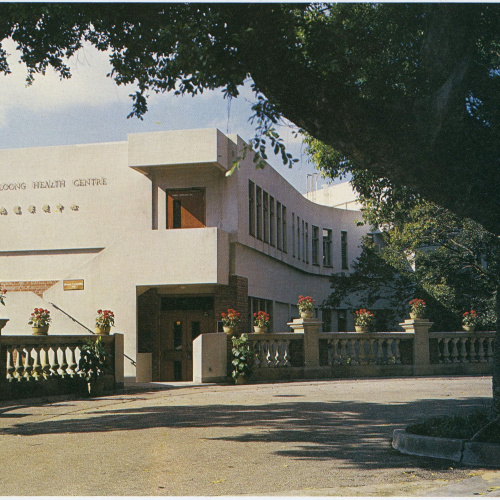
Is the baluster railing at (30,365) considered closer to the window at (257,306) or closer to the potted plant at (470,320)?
the window at (257,306)

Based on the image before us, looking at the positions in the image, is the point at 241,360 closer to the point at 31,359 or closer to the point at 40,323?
the point at 40,323

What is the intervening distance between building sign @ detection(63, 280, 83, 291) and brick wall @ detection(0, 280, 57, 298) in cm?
145

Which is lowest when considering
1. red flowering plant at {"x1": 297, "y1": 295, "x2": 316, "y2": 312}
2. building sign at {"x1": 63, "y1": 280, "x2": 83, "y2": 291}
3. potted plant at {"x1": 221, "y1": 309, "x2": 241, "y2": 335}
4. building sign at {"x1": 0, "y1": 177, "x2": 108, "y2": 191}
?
potted plant at {"x1": 221, "y1": 309, "x2": 241, "y2": 335}

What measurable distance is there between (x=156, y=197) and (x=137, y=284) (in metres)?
3.12

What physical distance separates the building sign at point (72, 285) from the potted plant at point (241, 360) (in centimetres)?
545

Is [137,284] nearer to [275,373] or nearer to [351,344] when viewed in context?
[275,373]

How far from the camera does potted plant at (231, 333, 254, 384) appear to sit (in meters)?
19.6

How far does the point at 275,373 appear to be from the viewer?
2064cm

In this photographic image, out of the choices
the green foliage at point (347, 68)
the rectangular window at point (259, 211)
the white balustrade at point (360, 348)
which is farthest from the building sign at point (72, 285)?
the green foliage at point (347, 68)

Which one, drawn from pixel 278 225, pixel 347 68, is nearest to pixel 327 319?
pixel 278 225

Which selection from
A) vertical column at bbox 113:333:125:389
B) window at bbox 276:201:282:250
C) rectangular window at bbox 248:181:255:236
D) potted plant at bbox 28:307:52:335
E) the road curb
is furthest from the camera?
window at bbox 276:201:282:250

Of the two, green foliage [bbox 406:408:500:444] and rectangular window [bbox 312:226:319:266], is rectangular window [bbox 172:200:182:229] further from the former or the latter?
green foliage [bbox 406:408:500:444]

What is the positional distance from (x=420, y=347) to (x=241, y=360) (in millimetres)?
5921

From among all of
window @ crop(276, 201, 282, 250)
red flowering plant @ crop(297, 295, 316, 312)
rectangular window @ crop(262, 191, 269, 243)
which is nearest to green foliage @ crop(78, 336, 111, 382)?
red flowering plant @ crop(297, 295, 316, 312)
